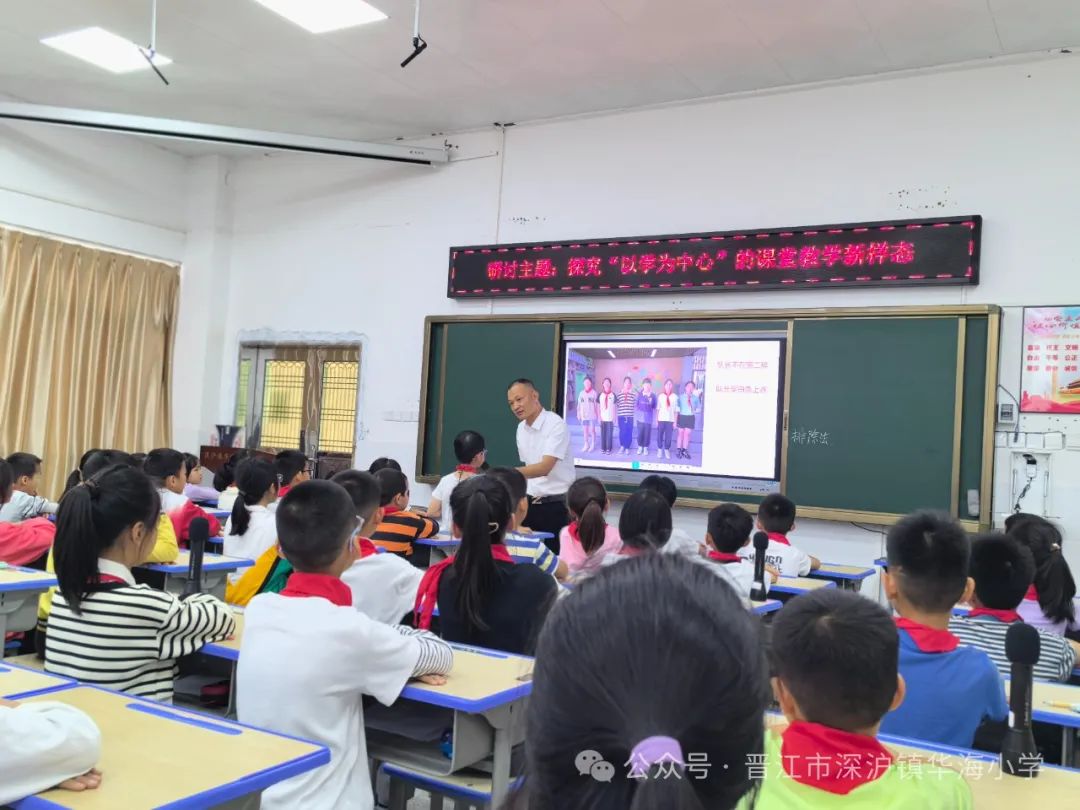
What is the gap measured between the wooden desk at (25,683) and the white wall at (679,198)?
427 centimetres

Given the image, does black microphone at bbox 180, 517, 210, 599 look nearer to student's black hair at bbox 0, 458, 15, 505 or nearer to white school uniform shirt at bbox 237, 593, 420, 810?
white school uniform shirt at bbox 237, 593, 420, 810

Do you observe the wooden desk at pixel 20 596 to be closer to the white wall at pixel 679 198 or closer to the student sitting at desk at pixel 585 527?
the student sitting at desk at pixel 585 527

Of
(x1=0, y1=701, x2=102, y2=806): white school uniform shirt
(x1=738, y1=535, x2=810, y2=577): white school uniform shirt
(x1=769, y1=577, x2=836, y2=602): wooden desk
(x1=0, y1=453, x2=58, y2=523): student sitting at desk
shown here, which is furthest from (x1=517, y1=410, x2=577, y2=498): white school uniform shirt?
(x1=0, y1=701, x2=102, y2=806): white school uniform shirt

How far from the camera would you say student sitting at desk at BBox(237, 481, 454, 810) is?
1.84 m

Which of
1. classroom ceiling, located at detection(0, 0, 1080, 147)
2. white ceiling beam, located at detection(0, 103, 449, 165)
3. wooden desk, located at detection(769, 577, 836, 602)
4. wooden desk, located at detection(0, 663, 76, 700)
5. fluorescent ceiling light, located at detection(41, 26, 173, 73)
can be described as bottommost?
wooden desk, located at detection(769, 577, 836, 602)

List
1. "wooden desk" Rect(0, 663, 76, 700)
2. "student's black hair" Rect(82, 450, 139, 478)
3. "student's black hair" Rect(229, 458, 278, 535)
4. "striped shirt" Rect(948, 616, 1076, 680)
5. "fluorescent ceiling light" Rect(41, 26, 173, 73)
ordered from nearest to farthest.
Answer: "wooden desk" Rect(0, 663, 76, 700) → "striped shirt" Rect(948, 616, 1076, 680) → "student's black hair" Rect(229, 458, 278, 535) → "student's black hair" Rect(82, 450, 139, 478) → "fluorescent ceiling light" Rect(41, 26, 173, 73)

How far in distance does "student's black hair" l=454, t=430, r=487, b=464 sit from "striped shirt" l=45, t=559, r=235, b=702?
9.55 ft

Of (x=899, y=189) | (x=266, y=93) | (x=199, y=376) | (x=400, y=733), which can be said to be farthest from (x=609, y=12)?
(x=199, y=376)

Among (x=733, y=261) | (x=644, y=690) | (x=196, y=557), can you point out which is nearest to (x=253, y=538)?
(x=196, y=557)

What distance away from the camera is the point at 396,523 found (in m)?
3.94

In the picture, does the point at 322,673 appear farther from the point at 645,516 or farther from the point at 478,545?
the point at 645,516

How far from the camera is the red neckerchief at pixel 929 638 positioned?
1.82m

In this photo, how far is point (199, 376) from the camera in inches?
304

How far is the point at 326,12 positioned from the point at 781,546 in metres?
3.60
